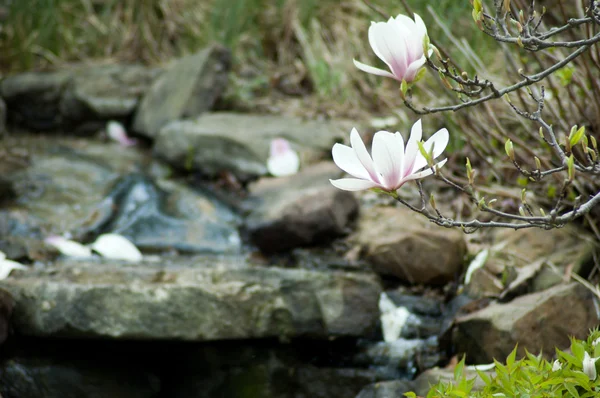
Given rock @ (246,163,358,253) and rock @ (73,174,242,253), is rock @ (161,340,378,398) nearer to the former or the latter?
rock @ (246,163,358,253)

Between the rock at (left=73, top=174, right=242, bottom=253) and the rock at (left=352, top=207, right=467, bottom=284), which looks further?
the rock at (left=73, top=174, right=242, bottom=253)

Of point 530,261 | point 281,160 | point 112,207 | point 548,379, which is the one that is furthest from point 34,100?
point 548,379

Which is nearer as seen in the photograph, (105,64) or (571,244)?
(571,244)

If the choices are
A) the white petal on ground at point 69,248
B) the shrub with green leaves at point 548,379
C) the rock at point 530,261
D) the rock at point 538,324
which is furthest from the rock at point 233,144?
the shrub with green leaves at point 548,379

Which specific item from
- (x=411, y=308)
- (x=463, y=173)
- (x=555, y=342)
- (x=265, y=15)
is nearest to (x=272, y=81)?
(x=265, y=15)

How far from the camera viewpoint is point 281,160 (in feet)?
13.9

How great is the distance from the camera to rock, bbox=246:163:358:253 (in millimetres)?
3514

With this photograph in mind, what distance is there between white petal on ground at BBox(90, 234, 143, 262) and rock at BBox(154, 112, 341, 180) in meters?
1.11

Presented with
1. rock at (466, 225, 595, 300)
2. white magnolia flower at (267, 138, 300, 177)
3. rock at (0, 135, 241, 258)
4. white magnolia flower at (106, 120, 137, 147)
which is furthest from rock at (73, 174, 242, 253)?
rock at (466, 225, 595, 300)

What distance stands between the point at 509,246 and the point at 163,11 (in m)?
4.52

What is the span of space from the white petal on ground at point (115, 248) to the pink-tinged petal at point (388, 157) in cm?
232

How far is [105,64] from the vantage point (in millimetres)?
5965

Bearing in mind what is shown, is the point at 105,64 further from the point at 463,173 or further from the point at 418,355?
the point at 418,355

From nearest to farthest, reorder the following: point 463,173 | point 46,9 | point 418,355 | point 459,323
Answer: point 459,323 < point 418,355 < point 463,173 < point 46,9
